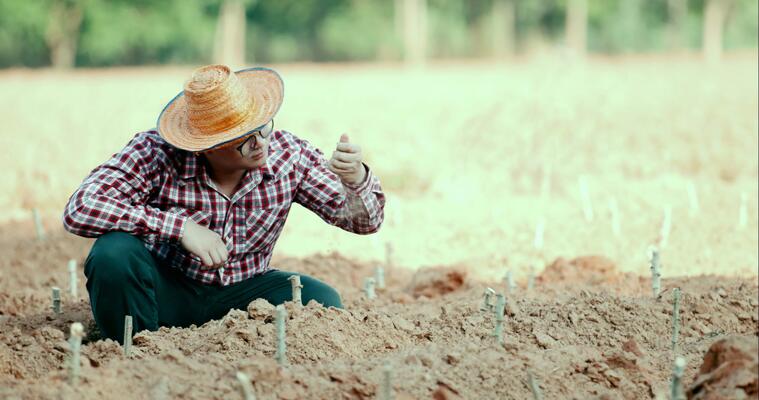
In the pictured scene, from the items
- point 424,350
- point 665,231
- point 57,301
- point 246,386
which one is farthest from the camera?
Answer: point 665,231

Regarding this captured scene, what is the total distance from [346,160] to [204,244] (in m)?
0.62

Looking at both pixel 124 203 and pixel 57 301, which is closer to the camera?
pixel 124 203

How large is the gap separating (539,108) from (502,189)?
2.63m

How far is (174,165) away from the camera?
400 centimetres

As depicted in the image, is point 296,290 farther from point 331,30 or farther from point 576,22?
point 331,30

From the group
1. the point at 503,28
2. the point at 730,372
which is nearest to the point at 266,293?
the point at 730,372

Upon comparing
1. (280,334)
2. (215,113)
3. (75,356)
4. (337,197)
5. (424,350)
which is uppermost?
(215,113)

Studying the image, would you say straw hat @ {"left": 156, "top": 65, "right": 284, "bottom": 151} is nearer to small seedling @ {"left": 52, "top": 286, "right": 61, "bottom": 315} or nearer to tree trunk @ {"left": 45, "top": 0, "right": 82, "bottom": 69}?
small seedling @ {"left": 52, "top": 286, "right": 61, "bottom": 315}

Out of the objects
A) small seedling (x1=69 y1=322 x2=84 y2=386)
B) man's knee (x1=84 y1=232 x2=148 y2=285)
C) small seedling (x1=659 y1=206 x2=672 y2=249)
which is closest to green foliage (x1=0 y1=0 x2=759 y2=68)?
small seedling (x1=659 y1=206 x2=672 y2=249)

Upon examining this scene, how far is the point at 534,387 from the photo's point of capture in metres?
2.92

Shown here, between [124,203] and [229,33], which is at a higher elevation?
[124,203]

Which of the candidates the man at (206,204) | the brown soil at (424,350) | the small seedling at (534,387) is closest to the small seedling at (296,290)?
the brown soil at (424,350)

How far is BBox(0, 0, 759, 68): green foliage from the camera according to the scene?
40375 mm

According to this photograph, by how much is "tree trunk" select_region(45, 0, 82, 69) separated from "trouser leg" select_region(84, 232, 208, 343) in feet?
116
